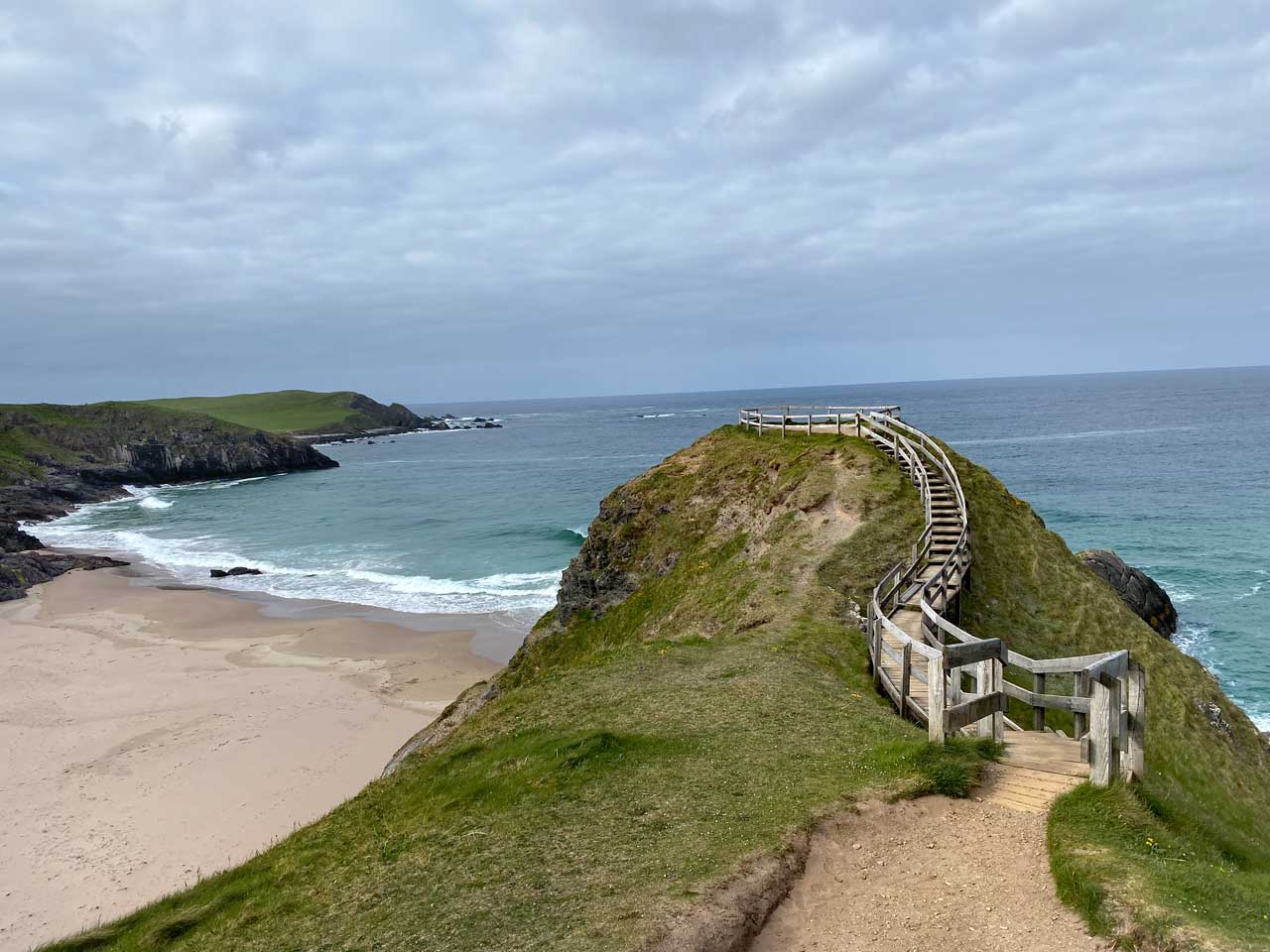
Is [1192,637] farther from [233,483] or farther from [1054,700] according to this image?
[233,483]

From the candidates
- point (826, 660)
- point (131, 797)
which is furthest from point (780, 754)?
point (131, 797)

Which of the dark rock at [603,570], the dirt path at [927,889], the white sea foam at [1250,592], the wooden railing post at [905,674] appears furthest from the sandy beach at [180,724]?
the white sea foam at [1250,592]

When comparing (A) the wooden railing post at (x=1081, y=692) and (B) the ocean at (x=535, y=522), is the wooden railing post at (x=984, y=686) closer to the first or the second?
(A) the wooden railing post at (x=1081, y=692)

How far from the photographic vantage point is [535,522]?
239ft

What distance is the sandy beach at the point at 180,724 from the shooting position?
67.5 feet

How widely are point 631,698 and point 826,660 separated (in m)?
4.85

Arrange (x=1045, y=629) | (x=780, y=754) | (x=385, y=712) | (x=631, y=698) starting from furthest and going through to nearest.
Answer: (x=385, y=712) → (x=1045, y=629) → (x=631, y=698) → (x=780, y=754)

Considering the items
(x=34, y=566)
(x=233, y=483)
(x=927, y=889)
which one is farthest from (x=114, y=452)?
(x=927, y=889)

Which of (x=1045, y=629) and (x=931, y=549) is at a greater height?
(x=931, y=549)

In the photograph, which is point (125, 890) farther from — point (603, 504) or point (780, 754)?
point (603, 504)

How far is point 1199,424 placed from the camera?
139 metres

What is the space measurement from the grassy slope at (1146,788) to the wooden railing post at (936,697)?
197 centimetres

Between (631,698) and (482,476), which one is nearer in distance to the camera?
(631,698)

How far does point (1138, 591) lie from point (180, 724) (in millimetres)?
44149
